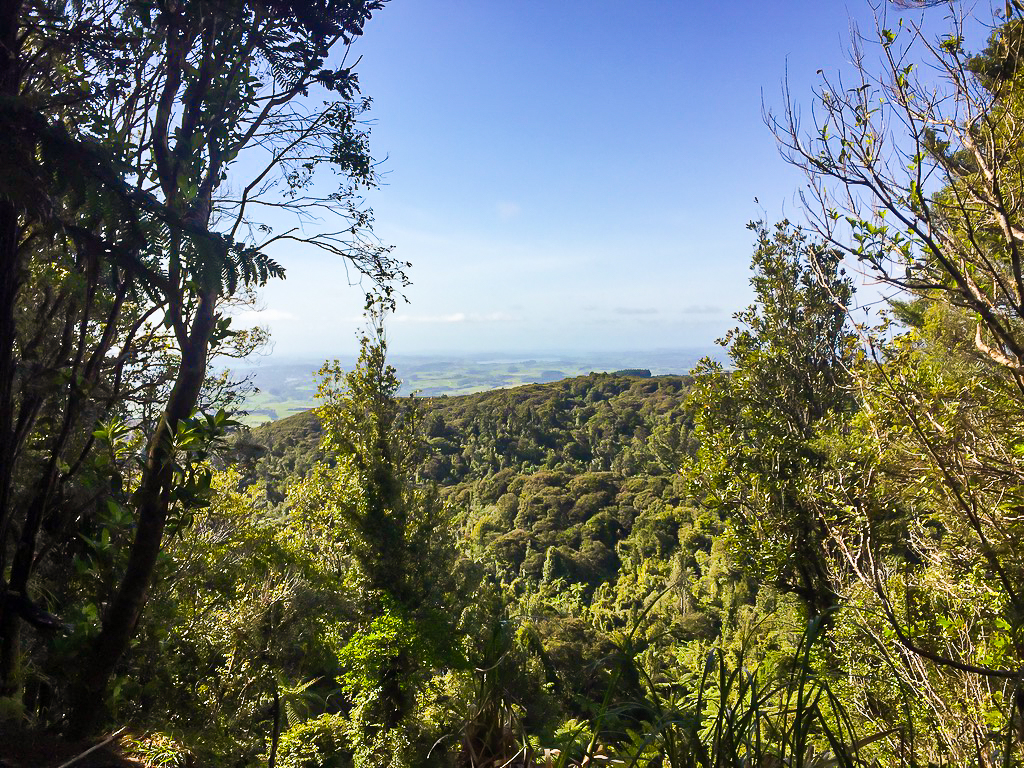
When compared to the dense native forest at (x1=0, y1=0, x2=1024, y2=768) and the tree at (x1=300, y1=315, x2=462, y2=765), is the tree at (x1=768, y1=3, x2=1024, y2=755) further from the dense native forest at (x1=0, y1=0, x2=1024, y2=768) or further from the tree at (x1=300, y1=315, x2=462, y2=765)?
the tree at (x1=300, y1=315, x2=462, y2=765)

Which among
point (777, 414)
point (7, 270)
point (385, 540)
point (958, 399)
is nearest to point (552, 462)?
point (385, 540)

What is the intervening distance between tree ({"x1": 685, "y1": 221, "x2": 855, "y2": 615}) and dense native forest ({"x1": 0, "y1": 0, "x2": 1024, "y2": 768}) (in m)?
0.05

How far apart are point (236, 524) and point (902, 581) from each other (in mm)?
9310

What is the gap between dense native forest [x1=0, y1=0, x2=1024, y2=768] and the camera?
2.03 meters

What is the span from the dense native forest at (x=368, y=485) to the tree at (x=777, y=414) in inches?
1.9

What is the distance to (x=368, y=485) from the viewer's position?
9.05m

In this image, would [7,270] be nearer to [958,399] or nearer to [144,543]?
[144,543]

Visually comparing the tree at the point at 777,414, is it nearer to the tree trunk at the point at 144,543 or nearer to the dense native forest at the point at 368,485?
the dense native forest at the point at 368,485

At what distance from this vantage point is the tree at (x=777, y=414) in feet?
22.2

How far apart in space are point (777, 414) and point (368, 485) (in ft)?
21.5

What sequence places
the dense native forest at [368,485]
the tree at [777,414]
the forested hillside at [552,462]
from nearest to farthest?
the dense native forest at [368,485] < the tree at [777,414] < the forested hillside at [552,462]

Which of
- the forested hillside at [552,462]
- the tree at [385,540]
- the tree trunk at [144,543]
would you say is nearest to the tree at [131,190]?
the tree trunk at [144,543]

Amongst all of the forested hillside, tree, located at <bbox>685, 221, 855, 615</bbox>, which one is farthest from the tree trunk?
the forested hillside

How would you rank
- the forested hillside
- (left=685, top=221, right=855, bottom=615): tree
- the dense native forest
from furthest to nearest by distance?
the forested hillside
(left=685, top=221, right=855, bottom=615): tree
the dense native forest
